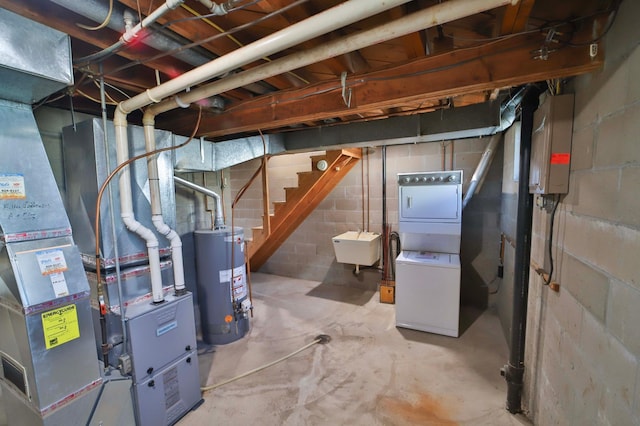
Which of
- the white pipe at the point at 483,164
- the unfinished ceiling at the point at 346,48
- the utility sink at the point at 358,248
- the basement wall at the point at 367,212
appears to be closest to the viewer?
the unfinished ceiling at the point at 346,48

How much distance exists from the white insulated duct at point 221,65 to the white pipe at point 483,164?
255cm

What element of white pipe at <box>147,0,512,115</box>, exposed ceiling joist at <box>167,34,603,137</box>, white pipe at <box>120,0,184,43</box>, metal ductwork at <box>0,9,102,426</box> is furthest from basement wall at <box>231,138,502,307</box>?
metal ductwork at <box>0,9,102,426</box>

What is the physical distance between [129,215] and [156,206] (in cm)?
17

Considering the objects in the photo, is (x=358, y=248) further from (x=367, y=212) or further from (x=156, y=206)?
(x=156, y=206)

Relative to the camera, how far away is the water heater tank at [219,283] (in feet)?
8.40

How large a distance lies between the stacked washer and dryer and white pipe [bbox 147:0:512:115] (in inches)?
74.2

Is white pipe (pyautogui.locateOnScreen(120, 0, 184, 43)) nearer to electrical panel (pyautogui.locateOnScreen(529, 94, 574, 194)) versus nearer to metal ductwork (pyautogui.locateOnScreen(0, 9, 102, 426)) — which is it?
metal ductwork (pyautogui.locateOnScreen(0, 9, 102, 426))

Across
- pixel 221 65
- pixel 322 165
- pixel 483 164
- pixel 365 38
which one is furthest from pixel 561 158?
pixel 322 165

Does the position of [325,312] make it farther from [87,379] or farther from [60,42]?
[60,42]

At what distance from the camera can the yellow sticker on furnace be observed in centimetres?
118

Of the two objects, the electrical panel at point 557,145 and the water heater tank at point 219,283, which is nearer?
the electrical panel at point 557,145

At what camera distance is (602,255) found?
98cm

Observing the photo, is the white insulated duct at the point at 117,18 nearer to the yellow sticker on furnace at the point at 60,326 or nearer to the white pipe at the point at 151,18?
the white pipe at the point at 151,18

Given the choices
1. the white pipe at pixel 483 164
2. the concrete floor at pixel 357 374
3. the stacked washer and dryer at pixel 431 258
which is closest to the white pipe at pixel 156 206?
the concrete floor at pixel 357 374
